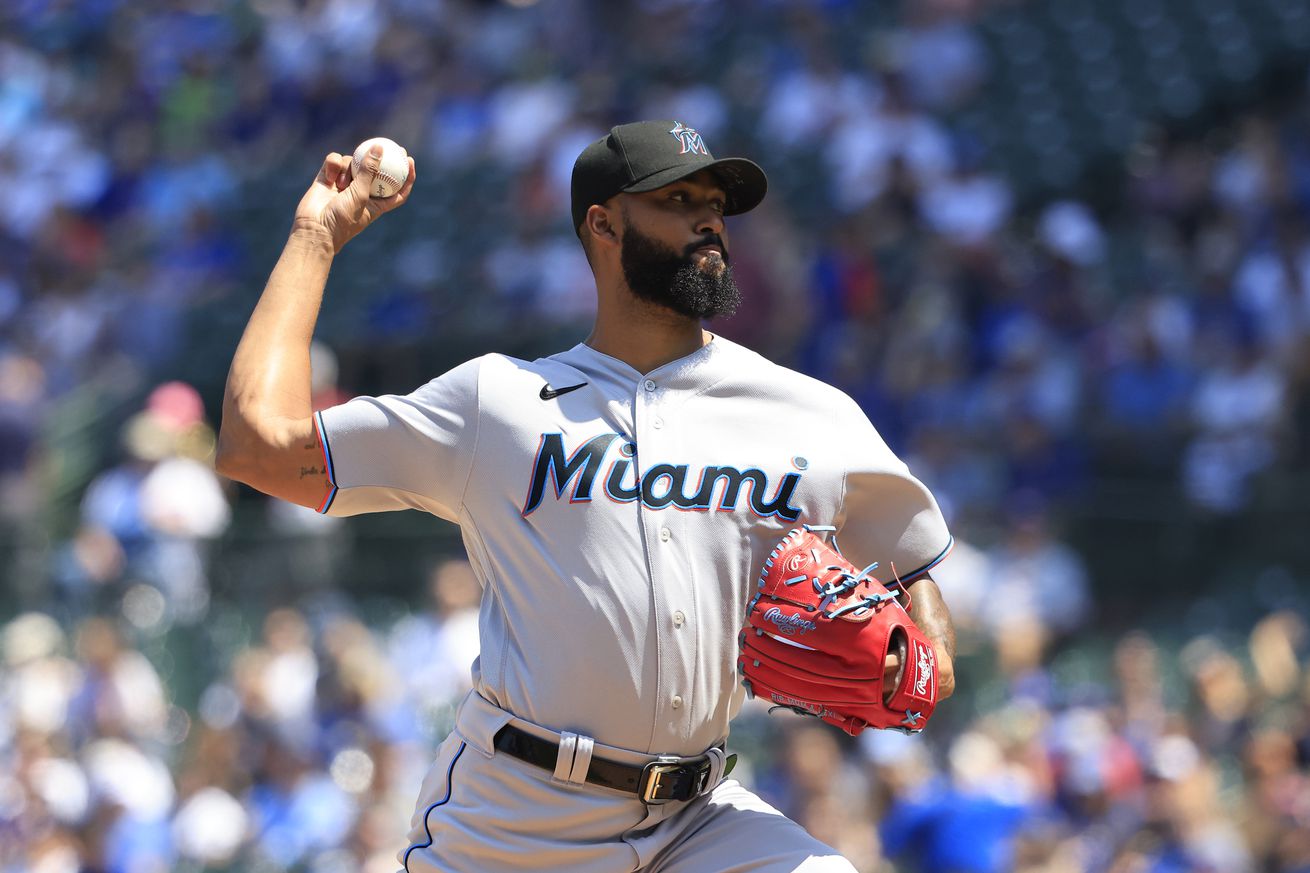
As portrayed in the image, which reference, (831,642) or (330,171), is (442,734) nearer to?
(330,171)

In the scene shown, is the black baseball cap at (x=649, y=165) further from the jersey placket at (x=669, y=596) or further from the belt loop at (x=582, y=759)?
the belt loop at (x=582, y=759)

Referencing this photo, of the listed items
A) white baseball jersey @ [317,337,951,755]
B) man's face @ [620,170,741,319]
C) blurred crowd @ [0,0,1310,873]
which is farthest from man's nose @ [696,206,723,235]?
blurred crowd @ [0,0,1310,873]

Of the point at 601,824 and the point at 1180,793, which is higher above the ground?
the point at 601,824

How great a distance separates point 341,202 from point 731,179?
69 cm

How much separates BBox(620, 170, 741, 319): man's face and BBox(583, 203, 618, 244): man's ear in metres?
0.04

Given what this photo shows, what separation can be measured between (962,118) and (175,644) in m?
5.40

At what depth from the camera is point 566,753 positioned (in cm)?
296

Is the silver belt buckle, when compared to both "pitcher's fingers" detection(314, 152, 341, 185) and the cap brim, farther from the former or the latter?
"pitcher's fingers" detection(314, 152, 341, 185)

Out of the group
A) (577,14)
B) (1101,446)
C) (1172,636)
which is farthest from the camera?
(577,14)

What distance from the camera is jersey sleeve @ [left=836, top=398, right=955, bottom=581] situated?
313 cm

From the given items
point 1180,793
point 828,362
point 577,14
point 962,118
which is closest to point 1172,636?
point 1180,793

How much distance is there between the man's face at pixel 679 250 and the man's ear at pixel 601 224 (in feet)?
0.13

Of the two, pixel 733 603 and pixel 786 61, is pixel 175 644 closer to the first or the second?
pixel 786 61

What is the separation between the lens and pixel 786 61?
11586 mm
